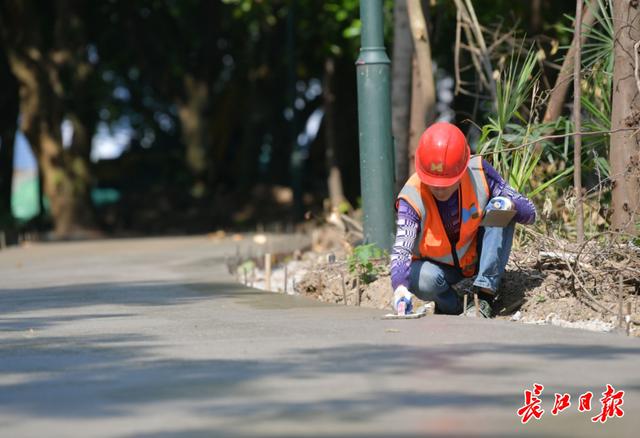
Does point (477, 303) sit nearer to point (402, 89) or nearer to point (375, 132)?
point (375, 132)

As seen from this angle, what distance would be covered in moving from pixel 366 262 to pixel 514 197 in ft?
5.37

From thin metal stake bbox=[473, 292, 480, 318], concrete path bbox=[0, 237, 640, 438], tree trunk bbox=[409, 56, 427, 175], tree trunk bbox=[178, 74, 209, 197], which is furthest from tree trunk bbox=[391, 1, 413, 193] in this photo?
tree trunk bbox=[178, 74, 209, 197]

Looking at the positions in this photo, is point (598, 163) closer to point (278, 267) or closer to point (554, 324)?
point (554, 324)

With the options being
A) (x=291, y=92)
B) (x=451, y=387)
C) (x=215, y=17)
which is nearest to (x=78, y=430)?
(x=451, y=387)

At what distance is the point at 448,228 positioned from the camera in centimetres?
845

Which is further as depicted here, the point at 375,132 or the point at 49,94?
the point at 49,94

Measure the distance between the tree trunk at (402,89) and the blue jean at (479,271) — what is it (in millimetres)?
4411

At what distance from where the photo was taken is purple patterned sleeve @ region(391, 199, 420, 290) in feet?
26.5

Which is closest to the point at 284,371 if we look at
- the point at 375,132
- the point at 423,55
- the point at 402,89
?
the point at 375,132

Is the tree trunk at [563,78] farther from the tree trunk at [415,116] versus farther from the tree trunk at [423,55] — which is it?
the tree trunk at [415,116]

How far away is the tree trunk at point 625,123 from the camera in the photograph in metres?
9.45

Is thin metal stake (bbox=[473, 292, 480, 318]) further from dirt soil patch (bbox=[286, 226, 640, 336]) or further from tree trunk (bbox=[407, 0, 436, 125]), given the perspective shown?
tree trunk (bbox=[407, 0, 436, 125])

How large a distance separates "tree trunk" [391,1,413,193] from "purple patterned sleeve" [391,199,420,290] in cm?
477

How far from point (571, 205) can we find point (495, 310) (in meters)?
1.27
